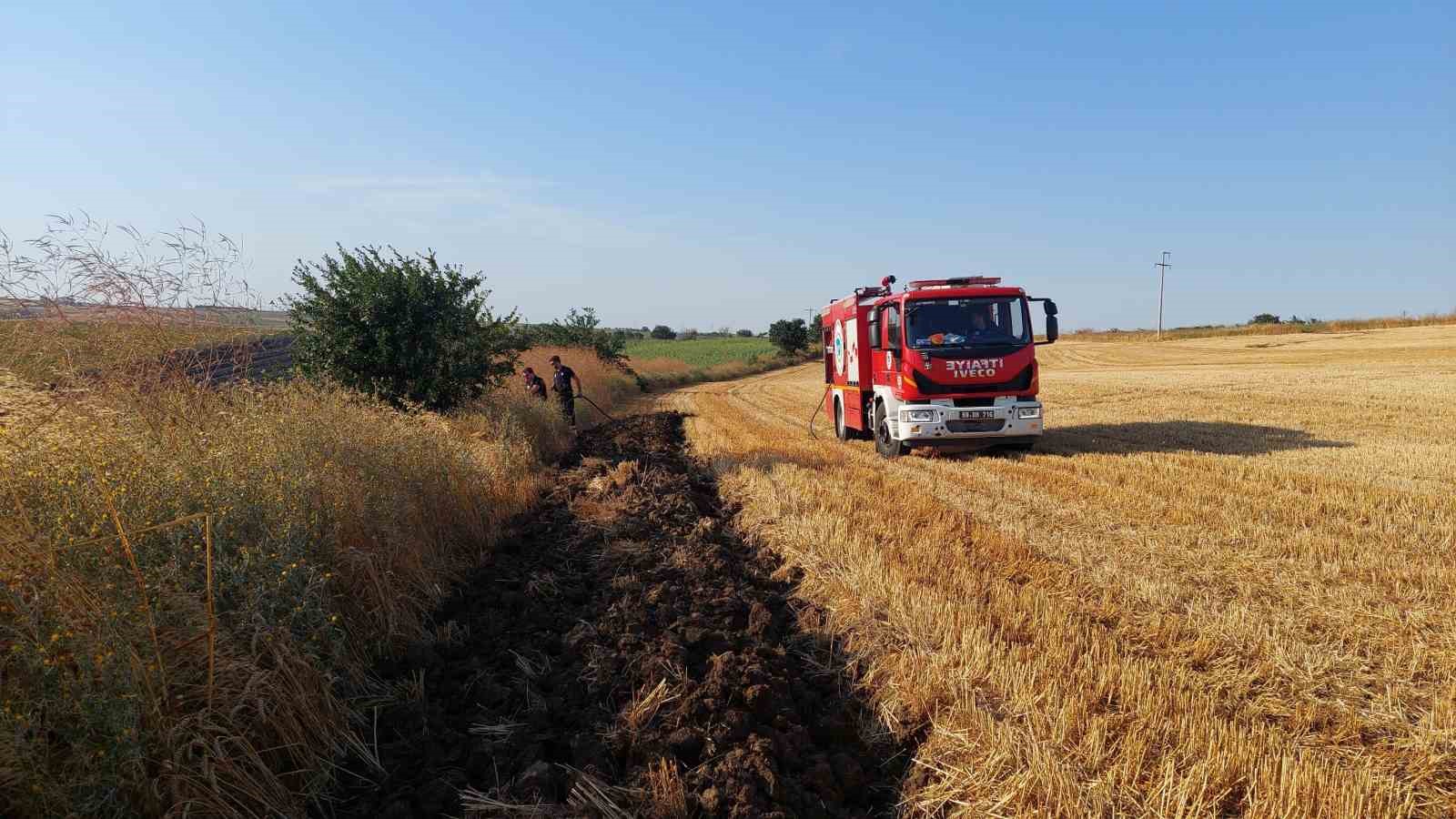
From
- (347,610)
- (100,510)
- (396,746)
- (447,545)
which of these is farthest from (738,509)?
(100,510)

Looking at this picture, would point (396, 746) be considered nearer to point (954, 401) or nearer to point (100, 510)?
point (100, 510)

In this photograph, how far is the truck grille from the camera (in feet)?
34.8

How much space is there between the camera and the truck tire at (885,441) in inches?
442

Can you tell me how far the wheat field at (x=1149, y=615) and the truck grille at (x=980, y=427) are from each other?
48 cm

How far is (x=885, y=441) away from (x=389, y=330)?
25.5ft

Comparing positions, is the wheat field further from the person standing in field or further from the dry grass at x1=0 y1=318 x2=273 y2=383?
the person standing in field

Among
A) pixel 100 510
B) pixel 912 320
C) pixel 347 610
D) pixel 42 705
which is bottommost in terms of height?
pixel 347 610

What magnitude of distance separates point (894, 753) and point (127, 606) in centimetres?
337

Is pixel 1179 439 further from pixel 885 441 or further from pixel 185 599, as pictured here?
pixel 185 599

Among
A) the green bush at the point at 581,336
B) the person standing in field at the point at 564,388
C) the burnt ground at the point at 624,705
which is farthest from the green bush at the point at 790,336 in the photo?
the burnt ground at the point at 624,705

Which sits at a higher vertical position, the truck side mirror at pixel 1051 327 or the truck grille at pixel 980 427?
the truck side mirror at pixel 1051 327

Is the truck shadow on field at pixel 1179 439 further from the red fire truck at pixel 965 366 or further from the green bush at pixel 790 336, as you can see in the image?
the green bush at pixel 790 336

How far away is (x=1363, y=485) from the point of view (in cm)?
743

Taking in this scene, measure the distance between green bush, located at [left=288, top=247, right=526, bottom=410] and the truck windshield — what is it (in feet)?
23.2
